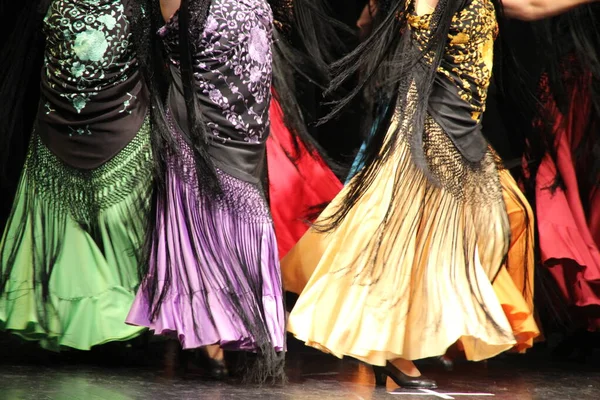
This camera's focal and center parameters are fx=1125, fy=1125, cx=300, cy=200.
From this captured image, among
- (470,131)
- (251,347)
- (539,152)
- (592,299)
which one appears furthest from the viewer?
(539,152)

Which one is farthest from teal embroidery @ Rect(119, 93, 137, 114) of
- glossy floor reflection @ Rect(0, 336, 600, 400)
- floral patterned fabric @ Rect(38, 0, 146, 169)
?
glossy floor reflection @ Rect(0, 336, 600, 400)

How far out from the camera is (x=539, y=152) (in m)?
4.29

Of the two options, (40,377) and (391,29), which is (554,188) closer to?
(391,29)

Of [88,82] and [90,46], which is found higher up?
[90,46]

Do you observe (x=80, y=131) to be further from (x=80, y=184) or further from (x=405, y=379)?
(x=405, y=379)

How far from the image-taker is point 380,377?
3666mm

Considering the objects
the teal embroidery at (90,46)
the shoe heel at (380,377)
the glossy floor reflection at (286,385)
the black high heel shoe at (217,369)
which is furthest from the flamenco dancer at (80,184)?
the shoe heel at (380,377)

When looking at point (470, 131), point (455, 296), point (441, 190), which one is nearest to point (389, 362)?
point (455, 296)

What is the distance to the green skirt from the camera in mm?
3740

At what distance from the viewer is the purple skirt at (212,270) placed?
3.52m

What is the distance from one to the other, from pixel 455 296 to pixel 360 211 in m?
0.43

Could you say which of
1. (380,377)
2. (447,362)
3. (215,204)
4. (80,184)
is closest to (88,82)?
(80,184)

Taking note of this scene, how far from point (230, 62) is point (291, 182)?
922 millimetres

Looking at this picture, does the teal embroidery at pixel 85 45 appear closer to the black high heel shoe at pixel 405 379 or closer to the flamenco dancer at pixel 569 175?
the black high heel shoe at pixel 405 379
